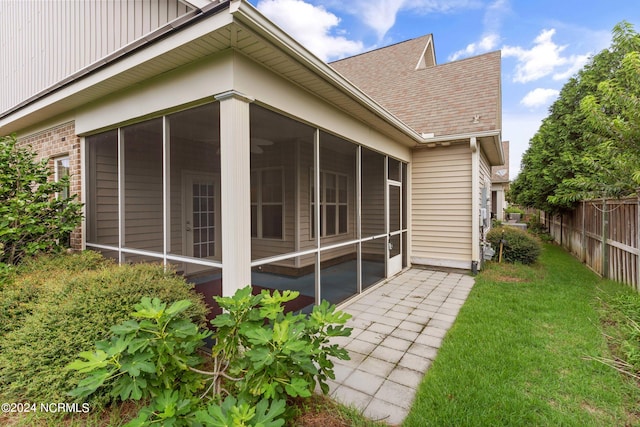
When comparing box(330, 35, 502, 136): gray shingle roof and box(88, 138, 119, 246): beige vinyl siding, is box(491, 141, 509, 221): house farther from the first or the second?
box(88, 138, 119, 246): beige vinyl siding

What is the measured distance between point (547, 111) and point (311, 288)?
12350 millimetres

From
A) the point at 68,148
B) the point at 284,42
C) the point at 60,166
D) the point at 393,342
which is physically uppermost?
the point at 284,42

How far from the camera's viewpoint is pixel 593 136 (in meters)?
5.29

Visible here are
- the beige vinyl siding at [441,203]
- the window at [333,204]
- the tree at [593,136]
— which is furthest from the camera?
the window at [333,204]

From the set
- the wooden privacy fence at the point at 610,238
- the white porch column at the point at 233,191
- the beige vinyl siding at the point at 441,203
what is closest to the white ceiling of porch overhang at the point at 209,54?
the white porch column at the point at 233,191

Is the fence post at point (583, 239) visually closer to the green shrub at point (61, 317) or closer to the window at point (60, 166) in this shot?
the green shrub at point (61, 317)

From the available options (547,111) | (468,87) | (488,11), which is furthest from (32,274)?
(547,111)

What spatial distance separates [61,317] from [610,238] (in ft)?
28.5

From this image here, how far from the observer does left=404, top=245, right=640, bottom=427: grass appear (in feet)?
6.97

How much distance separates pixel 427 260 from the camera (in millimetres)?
7148

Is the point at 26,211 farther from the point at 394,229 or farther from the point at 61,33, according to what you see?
the point at 394,229

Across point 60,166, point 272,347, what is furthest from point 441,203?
point 60,166

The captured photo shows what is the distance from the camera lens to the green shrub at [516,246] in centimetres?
730

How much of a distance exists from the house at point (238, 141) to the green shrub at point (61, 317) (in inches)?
24.1
